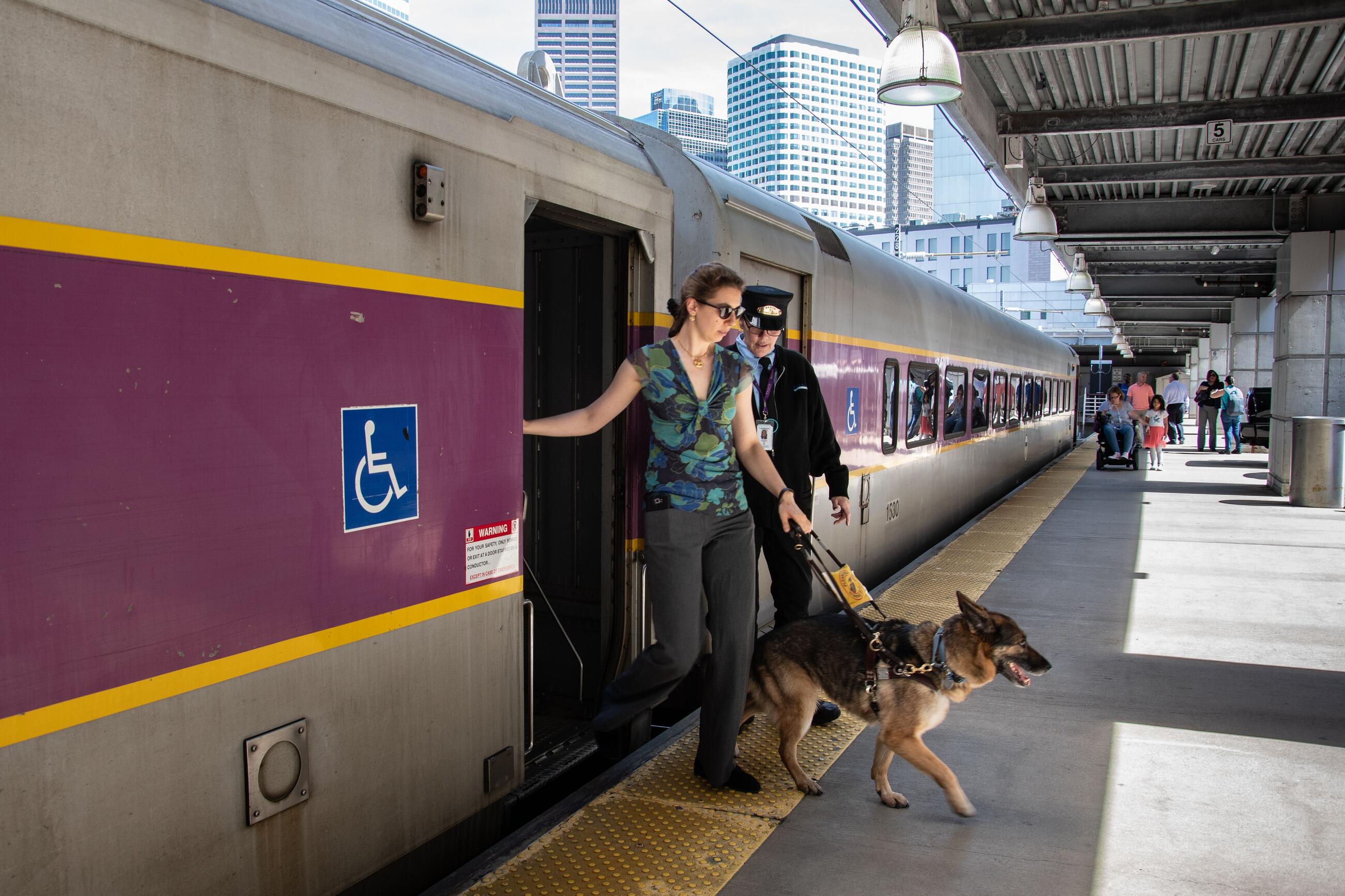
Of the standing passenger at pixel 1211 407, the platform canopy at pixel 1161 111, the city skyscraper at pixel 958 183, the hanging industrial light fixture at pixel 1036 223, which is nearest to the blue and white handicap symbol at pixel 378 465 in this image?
the platform canopy at pixel 1161 111

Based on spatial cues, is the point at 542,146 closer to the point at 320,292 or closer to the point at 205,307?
the point at 320,292

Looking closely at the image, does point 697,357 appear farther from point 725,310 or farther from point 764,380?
point 764,380

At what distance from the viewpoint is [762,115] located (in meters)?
86.5

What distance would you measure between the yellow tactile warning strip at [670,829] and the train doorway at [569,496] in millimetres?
557

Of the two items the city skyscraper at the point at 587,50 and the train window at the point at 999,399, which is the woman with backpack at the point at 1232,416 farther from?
the city skyscraper at the point at 587,50

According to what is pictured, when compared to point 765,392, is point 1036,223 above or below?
above

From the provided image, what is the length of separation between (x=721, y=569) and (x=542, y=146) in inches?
59.4

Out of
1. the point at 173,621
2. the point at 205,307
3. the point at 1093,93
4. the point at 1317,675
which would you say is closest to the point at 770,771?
the point at 173,621

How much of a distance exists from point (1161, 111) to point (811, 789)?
361 inches

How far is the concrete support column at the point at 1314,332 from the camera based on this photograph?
13.4 m

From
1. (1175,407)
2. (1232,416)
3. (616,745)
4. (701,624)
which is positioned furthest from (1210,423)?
(701,624)

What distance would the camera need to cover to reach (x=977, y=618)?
3520mm

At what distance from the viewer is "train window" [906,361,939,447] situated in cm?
836

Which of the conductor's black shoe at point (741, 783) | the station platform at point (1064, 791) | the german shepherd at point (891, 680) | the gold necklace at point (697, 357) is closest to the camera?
the station platform at point (1064, 791)
